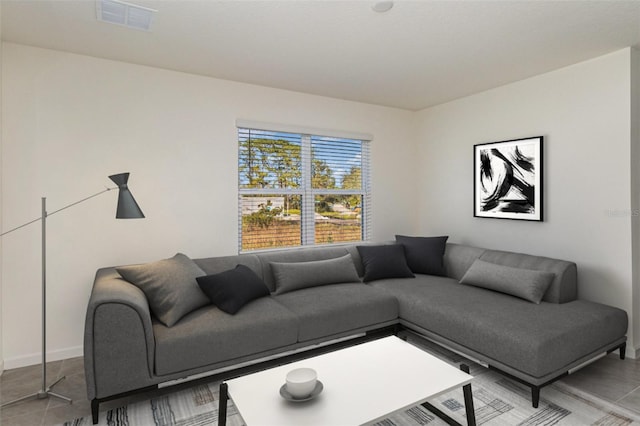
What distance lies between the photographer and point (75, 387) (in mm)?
2594

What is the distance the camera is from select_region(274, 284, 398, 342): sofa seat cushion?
9.37 ft

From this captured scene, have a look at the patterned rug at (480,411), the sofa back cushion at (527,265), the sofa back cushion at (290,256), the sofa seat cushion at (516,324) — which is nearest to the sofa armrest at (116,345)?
the patterned rug at (480,411)

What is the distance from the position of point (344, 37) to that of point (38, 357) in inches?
138

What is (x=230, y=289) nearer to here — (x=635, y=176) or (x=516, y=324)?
(x=516, y=324)

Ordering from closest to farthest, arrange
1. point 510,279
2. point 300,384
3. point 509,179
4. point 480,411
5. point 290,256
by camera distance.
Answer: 1. point 300,384
2. point 480,411
3. point 510,279
4. point 290,256
5. point 509,179

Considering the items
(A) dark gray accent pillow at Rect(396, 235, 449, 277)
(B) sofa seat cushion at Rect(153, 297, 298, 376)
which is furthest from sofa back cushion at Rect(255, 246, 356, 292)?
(A) dark gray accent pillow at Rect(396, 235, 449, 277)

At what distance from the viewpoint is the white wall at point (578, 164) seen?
3041mm

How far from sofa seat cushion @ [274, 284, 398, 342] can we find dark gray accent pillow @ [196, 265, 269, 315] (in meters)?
0.29

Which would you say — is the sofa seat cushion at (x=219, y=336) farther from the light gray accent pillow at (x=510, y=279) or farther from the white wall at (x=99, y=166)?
the light gray accent pillow at (x=510, y=279)

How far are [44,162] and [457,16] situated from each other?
10.9 feet

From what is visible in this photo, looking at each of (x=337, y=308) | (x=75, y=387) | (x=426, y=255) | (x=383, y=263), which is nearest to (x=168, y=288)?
(x=75, y=387)

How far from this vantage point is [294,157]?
4.21 m

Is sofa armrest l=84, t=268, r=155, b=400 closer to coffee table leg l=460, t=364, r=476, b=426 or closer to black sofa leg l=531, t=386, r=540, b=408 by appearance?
coffee table leg l=460, t=364, r=476, b=426

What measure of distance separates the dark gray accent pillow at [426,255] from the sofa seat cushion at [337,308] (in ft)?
2.78
